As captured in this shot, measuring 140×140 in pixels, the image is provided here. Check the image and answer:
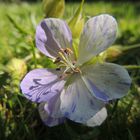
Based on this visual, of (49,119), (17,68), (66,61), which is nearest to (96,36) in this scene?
(66,61)

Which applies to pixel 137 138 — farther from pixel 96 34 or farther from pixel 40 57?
pixel 40 57

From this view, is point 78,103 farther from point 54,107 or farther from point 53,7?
point 53,7

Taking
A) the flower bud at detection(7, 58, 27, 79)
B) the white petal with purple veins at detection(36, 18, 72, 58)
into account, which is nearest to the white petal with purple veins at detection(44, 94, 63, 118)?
the white petal with purple veins at detection(36, 18, 72, 58)

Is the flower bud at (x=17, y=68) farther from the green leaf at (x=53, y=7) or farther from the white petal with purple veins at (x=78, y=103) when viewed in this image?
the white petal with purple veins at (x=78, y=103)

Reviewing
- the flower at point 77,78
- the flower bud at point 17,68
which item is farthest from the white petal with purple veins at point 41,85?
the flower bud at point 17,68

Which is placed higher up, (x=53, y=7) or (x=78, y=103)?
(x=53, y=7)

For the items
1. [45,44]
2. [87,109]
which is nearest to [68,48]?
[45,44]

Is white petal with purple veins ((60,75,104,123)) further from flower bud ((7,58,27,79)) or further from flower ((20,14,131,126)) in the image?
flower bud ((7,58,27,79))
